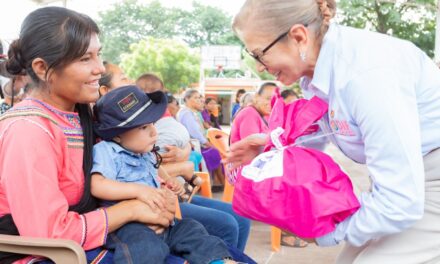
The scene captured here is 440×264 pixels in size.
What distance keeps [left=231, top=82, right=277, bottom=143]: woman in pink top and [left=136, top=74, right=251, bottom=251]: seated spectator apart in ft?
3.96

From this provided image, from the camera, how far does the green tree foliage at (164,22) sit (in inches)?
2653

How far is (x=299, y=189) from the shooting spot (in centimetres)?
145

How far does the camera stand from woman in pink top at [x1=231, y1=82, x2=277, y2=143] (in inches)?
184

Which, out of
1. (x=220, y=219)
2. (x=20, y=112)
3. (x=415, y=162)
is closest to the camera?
(x=415, y=162)

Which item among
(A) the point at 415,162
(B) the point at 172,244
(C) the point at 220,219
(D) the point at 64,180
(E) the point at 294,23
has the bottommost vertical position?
(C) the point at 220,219

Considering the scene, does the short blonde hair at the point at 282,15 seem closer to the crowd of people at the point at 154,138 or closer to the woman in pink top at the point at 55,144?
the crowd of people at the point at 154,138

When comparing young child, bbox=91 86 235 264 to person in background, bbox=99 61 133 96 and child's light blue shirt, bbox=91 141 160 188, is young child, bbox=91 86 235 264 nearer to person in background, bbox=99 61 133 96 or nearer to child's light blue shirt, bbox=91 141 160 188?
child's light blue shirt, bbox=91 141 160 188

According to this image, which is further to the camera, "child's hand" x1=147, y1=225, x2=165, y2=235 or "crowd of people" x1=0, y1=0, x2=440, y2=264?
"child's hand" x1=147, y1=225, x2=165, y2=235

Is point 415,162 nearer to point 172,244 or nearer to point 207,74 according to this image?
point 172,244

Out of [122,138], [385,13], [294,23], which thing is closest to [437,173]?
[294,23]

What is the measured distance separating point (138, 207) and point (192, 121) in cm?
534

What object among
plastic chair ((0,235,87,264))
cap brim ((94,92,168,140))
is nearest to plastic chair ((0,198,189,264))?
plastic chair ((0,235,87,264))

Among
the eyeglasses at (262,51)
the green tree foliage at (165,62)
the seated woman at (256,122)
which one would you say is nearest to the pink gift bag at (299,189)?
the eyeglasses at (262,51)

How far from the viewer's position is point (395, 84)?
1.33m
